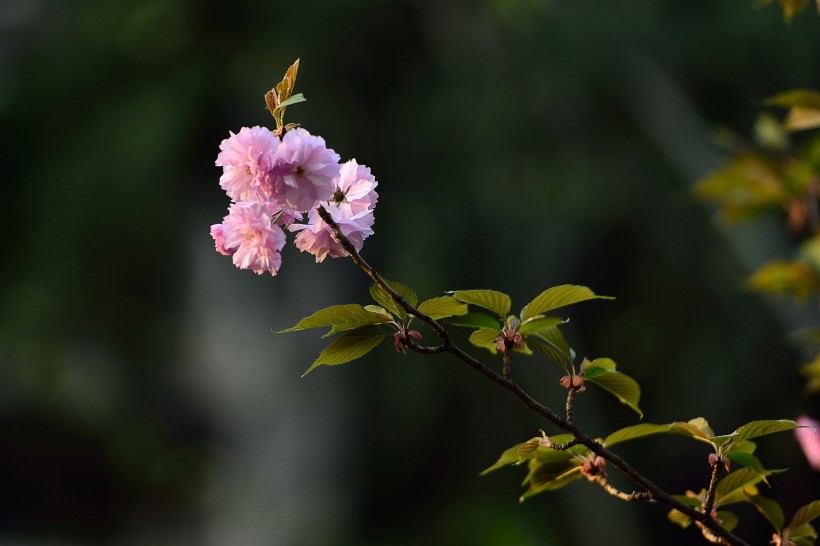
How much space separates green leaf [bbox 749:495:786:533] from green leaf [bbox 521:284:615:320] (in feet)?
0.74

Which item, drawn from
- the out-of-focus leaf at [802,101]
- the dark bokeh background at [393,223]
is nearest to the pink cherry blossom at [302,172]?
the out-of-focus leaf at [802,101]

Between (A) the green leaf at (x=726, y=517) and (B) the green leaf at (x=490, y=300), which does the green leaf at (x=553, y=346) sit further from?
(A) the green leaf at (x=726, y=517)

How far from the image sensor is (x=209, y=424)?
4934 mm

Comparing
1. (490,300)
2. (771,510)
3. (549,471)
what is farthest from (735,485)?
(490,300)

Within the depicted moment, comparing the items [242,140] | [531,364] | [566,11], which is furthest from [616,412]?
[242,140]

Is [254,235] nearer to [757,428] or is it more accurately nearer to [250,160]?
[250,160]

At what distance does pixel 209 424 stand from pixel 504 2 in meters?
2.66

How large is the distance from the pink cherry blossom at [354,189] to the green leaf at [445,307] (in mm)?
87

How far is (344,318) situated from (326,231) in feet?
0.22

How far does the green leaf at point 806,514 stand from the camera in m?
0.69

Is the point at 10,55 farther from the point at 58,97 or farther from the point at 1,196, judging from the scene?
the point at 1,196

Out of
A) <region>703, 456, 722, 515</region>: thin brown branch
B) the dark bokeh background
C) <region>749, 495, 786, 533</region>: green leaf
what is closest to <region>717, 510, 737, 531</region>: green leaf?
<region>749, 495, 786, 533</region>: green leaf

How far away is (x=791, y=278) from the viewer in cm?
122

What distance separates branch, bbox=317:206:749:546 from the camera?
0.58 m
